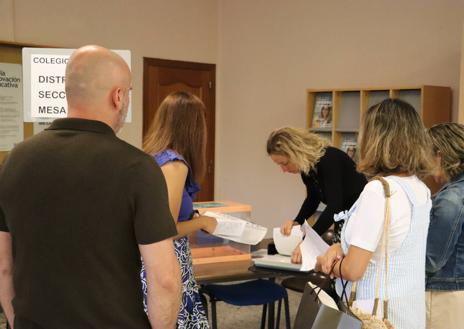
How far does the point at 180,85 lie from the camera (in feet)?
20.4

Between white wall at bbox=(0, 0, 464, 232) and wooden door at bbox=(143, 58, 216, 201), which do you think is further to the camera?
wooden door at bbox=(143, 58, 216, 201)

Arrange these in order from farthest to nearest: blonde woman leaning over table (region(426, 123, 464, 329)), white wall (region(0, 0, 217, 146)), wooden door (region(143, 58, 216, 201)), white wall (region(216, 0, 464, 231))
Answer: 1. wooden door (region(143, 58, 216, 201))
2. white wall (region(0, 0, 217, 146))
3. white wall (region(216, 0, 464, 231))
4. blonde woman leaning over table (region(426, 123, 464, 329))

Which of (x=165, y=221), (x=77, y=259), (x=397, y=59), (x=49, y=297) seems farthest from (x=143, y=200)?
(x=397, y=59)

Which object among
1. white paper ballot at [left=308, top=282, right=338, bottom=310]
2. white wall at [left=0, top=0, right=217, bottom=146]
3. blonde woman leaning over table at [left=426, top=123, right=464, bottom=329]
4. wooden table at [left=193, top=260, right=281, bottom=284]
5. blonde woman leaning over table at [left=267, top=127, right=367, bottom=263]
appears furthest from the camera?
white wall at [left=0, top=0, right=217, bottom=146]

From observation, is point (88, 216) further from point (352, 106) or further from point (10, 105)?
point (10, 105)

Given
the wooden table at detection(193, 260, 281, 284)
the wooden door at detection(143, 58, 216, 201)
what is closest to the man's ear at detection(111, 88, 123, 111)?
the wooden table at detection(193, 260, 281, 284)

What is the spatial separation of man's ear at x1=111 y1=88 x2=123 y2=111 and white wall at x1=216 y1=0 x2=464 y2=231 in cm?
361

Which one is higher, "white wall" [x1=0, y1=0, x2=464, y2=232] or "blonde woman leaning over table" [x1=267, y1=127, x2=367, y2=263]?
"white wall" [x1=0, y1=0, x2=464, y2=232]

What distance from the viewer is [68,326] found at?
1.35 meters

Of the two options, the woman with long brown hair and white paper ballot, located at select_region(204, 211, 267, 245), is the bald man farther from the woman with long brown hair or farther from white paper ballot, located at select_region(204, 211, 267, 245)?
white paper ballot, located at select_region(204, 211, 267, 245)

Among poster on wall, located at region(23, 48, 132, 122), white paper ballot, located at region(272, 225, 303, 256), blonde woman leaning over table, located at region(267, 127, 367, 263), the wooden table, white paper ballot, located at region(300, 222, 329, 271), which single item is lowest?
the wooden table

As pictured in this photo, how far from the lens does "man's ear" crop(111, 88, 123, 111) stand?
1396 mm

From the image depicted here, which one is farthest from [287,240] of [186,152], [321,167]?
[186,152]

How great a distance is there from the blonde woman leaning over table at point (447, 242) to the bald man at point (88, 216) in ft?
3.76
